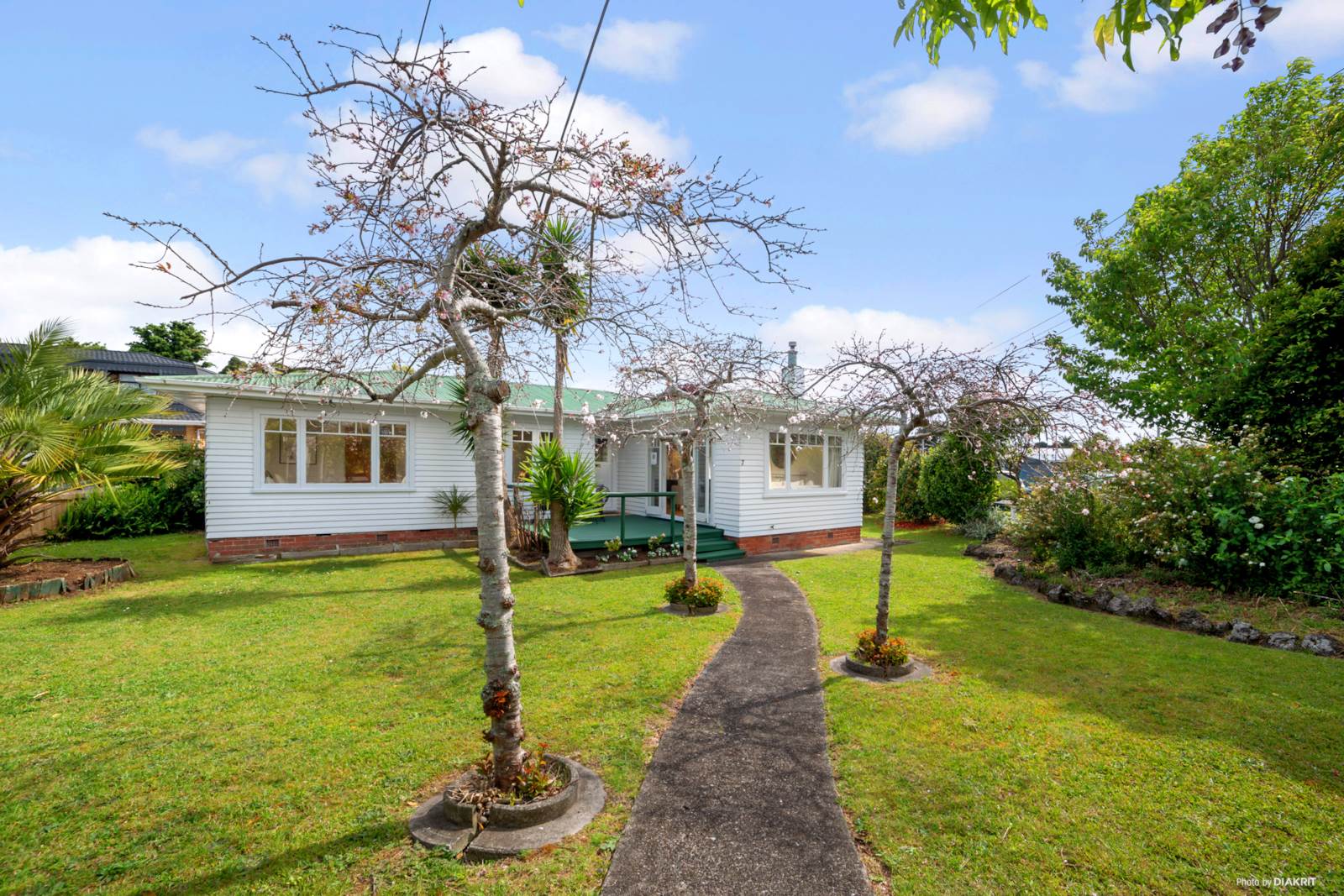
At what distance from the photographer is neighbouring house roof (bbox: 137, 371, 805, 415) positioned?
7.95 m

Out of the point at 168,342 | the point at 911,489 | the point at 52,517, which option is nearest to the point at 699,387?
the point at 911,489

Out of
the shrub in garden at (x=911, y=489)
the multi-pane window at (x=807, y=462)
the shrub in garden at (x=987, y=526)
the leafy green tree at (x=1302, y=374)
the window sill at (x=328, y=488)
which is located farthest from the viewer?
the shrub in garden at (x=911, y=489)

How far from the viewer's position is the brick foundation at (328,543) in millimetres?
11227

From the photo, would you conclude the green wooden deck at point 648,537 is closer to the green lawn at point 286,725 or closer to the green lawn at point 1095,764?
the green lawn at point 286,725

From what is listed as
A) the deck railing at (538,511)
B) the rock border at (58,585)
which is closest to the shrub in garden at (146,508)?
the rock border at (58,585)

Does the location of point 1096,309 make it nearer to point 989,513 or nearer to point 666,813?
point 989,513

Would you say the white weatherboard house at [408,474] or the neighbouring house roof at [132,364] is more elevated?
the neighbouring house roof at [132,364]

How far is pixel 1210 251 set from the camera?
13.6 m

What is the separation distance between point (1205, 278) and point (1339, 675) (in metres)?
12.1

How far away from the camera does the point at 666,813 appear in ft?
11.1

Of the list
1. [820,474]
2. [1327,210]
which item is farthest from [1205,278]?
[820,474]

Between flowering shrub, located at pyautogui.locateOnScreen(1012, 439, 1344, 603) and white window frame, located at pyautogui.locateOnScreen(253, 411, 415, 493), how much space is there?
12023 mm

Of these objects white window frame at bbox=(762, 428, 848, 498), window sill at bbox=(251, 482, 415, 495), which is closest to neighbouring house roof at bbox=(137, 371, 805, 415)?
white window frame at bbox=(762, 428, 848, 498)

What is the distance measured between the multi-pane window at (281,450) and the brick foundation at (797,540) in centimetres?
903
